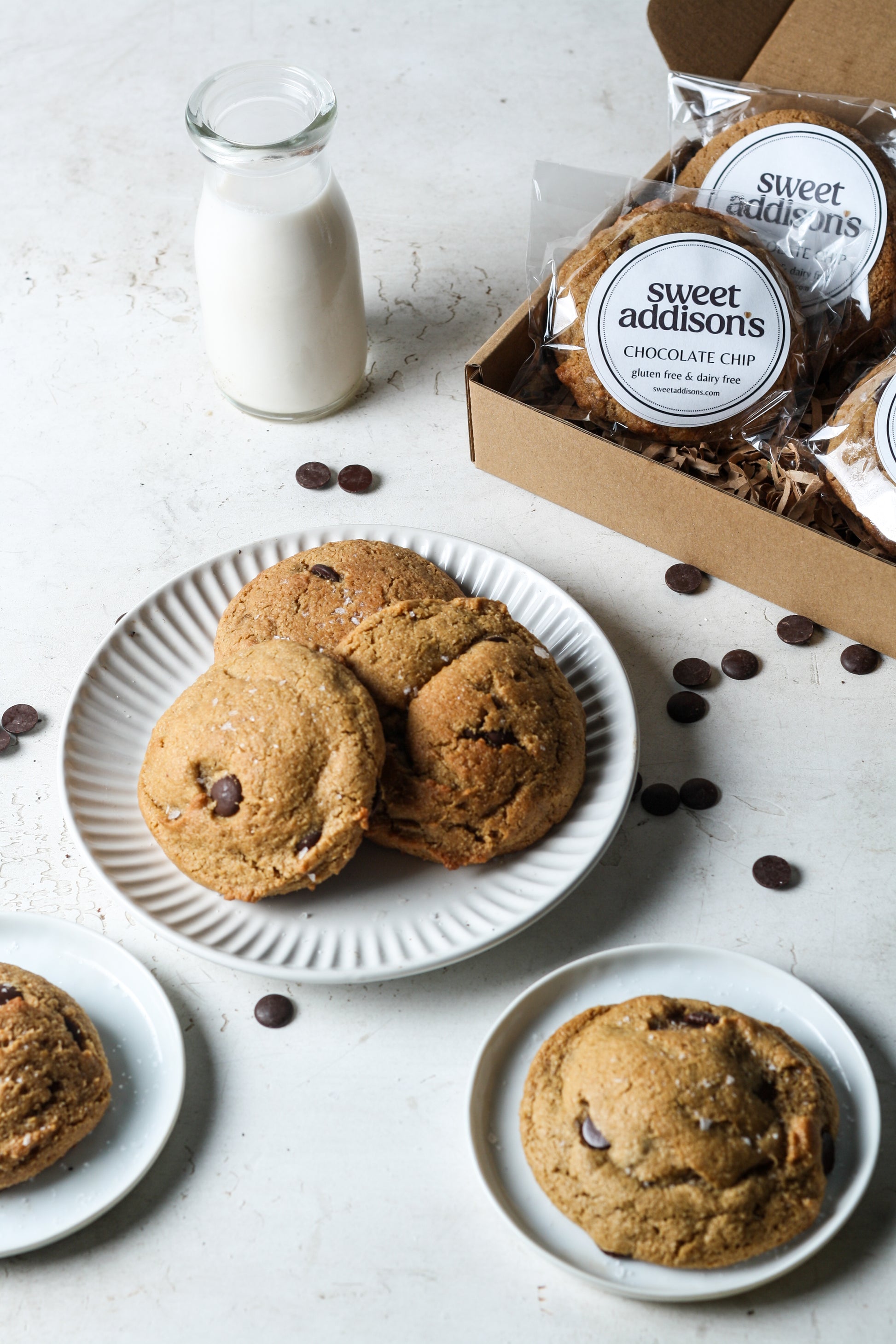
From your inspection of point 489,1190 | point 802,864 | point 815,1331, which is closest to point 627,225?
point 802,864

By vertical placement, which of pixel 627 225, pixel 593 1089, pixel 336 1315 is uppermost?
pixel 627 225

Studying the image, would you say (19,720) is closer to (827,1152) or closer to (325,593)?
(325,593)

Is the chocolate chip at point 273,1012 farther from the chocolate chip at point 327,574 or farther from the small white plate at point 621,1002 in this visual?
the chocolate chip at point 327,574

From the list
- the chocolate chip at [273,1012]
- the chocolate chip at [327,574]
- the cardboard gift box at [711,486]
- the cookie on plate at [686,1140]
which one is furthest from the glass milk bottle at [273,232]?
the cookie on plate at [686,1140]

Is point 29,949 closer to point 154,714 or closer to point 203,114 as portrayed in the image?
point 154,714

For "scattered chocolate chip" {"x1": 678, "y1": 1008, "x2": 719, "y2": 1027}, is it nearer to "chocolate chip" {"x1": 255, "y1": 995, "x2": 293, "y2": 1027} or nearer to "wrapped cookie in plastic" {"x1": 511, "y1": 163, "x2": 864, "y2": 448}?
"chocolate chip" {"x1": 255, "y1": 995, "x2": 293, "y2": 1027}

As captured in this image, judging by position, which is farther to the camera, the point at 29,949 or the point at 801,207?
the point at 801,207

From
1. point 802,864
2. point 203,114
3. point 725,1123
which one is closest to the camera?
point 725,1123

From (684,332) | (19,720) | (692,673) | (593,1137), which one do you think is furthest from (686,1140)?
(684,332)
